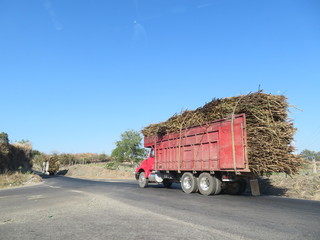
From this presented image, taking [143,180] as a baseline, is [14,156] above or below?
above

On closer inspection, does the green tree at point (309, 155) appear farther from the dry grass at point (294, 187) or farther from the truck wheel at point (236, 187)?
the truck wheel at point (236, 187)

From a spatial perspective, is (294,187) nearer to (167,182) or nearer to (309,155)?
(309,155)

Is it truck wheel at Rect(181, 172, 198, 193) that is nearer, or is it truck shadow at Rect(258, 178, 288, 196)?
truck wheel at Rect(181, 172, 198, 193)

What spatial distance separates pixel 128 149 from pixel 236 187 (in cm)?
3081

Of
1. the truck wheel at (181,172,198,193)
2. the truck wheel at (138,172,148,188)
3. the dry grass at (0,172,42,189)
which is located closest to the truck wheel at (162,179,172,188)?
the truck wheel at (138,172,148,188)

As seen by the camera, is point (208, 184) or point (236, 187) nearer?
point (208, 184)

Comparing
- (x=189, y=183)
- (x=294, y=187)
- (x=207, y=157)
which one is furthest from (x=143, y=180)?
(x=294, y=187)

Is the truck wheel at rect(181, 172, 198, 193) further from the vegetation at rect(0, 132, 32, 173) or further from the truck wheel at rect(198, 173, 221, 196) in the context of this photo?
the vegetation at rect(0, 132, 32, 173)

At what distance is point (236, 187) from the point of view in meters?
11.6

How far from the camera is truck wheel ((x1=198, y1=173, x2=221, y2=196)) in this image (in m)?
10.7

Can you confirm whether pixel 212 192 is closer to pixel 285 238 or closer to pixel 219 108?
pixel 219 108

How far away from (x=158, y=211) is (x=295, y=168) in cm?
528

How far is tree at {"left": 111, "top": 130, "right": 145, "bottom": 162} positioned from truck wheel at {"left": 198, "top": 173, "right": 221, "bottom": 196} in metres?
30.2

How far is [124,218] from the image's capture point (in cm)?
632
